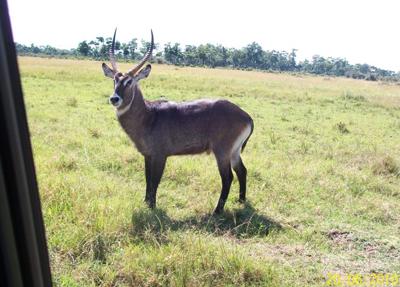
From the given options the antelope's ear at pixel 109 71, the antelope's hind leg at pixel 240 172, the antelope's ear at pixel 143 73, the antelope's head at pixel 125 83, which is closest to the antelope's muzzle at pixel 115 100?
the antelope's head at pixel 125 83

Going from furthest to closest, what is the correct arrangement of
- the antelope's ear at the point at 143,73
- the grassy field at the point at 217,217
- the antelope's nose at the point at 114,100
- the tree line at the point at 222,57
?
the tree line at the point at 222,57
the antelope's ear at the point at 143,73
the antelope's nose at the point at 114,100
the grassy field at the point at 217,217

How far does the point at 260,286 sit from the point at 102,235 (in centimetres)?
153

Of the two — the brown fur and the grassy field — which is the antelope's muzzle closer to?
the brown fur

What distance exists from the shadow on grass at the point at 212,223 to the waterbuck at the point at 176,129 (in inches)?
16.7

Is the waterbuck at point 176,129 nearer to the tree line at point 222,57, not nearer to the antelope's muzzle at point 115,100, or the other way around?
the antelope's muzzle at point 115,100

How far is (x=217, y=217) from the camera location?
521 cm

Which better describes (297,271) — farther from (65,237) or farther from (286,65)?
(286,65)

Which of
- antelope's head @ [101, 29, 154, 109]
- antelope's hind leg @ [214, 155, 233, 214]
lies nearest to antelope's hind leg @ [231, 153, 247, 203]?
antelope's hind leg @ [214, 155, 233, 214]

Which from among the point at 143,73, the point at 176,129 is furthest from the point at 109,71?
the point at 176,129

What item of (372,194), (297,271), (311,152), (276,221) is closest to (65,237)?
(297,271)

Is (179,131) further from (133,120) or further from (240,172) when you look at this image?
(240,172)

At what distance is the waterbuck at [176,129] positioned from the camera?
5633 mm

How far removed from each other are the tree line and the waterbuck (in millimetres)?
55479

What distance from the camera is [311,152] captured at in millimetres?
9133
